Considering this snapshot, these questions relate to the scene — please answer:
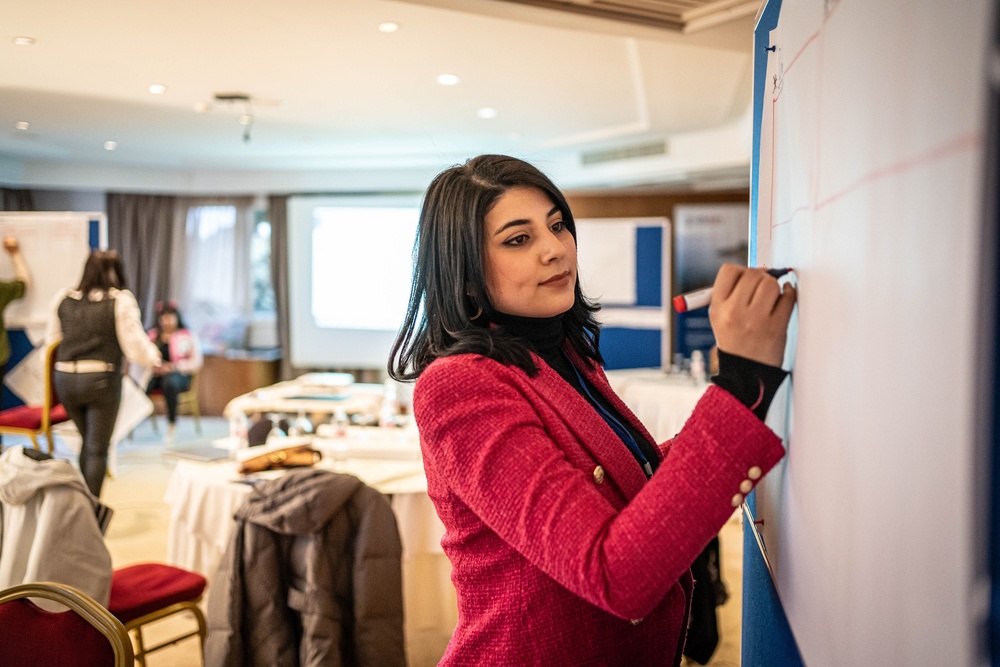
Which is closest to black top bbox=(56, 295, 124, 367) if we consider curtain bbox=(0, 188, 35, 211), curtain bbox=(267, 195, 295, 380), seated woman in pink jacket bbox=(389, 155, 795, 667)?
curtain bbox=(267, 195, 295, 380)

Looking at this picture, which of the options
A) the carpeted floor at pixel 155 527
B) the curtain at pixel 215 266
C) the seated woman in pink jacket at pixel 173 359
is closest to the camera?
the carpeted floor at pixel 155 527

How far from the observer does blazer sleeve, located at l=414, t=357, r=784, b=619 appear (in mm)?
786

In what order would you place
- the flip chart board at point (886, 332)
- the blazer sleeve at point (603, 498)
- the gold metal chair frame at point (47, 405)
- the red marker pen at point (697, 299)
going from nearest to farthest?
the flip chart board at point (886, 332) < the blazer sleeve at point (603, 498) < the red marker pen at point (697, 299) < the gold metal chair frame at point (47, 405)

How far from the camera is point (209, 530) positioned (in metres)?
2.91

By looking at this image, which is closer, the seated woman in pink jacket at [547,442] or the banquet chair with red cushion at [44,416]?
the seated woman in pink jacket at [547,442]

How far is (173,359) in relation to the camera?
7.50m

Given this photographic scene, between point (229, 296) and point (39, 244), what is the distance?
299 cm

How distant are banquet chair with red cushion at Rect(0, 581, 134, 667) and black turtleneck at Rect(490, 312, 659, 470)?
3.79 feet

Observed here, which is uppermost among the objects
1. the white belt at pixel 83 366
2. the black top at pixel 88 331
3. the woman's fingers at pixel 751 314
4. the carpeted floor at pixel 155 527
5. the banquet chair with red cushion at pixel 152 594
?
the woman's fingers at pixel 751 314

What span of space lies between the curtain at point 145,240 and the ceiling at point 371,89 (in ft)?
1.21

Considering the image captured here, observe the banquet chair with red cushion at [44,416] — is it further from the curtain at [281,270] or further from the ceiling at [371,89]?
the curtain at [281,270]

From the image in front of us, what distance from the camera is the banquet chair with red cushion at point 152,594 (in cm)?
258

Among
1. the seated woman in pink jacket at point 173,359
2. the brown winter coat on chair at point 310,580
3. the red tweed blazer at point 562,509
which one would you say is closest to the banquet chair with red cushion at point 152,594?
the brown winter coat on chair at point 310,580

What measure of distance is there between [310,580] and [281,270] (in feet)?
23.8
